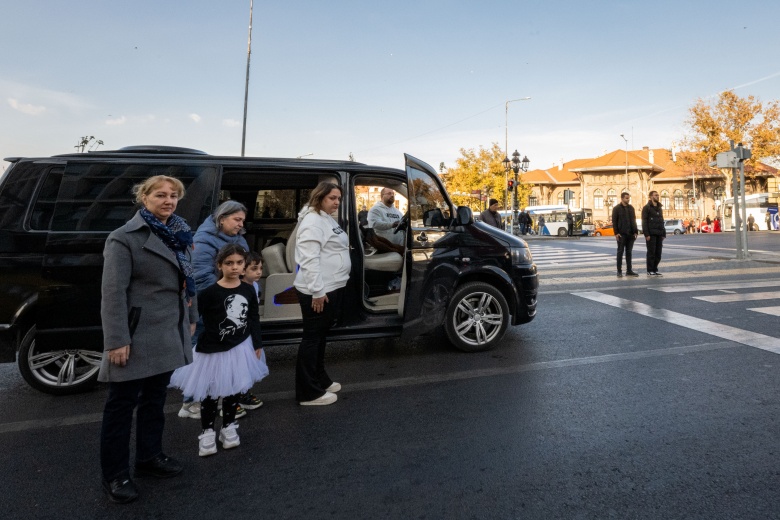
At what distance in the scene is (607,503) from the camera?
8.20 feet

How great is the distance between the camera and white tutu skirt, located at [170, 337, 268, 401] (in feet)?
10.3

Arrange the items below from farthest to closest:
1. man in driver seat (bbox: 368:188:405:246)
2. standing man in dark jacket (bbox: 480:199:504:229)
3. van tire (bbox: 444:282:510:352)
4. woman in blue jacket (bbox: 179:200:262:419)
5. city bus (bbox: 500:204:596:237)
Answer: city bus (bbox: 500:204:596:237), standing man in dark jacket (bbox: 480:199:504:229), man in driver seat (bbox: 368:188:405:246), van tire (bbox: 444:282:510:352), woman in blue jacket (bbox: 179:200:262:419)

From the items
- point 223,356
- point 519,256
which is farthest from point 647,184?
point 223,356

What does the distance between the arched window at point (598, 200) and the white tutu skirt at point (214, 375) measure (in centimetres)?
7041

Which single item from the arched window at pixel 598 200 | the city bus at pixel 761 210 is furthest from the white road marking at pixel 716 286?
the arched window at pixel 598 200

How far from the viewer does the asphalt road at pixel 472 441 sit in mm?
2553

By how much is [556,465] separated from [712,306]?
6067 mm

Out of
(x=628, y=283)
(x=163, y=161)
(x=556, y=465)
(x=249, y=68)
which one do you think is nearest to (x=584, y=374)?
(x=556, y=465)

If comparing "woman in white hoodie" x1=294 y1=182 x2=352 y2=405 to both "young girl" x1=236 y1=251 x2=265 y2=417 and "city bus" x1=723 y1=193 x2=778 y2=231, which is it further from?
"city bus" x1=723 y1=193 x2=778 y2=231

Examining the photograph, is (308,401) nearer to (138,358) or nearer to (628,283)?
(138,358)

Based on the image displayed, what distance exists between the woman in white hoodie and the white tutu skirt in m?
0.77

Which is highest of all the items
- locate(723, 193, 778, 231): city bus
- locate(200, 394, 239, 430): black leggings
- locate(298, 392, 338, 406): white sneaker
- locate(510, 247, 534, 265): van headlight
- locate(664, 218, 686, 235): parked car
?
locate(723, 193, 778, 231): city bus

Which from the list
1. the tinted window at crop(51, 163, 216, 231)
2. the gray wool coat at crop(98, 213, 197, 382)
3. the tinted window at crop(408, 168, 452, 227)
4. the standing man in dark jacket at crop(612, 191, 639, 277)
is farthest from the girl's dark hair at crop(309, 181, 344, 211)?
the standing man in dark jacket at crop(612, 191, 639, 277)

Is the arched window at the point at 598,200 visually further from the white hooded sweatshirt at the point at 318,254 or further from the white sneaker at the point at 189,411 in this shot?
the white sneaker at the point at 189,411
